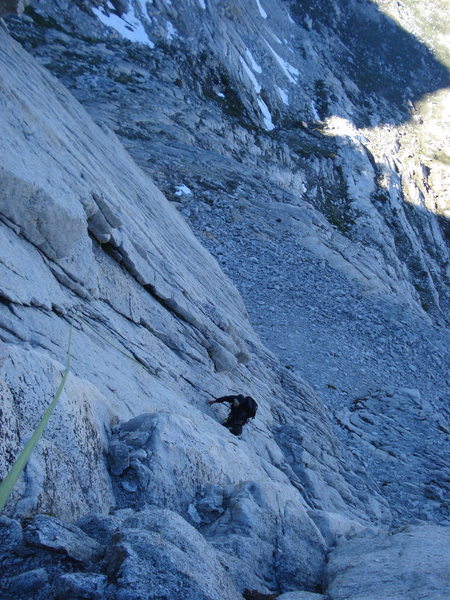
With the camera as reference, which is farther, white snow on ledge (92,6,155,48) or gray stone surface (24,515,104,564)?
white snow on ledge (92,6,155,48)

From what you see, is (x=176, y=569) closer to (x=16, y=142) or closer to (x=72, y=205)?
(x=72, y=205)

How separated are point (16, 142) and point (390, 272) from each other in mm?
33792

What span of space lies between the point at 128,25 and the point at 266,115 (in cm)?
1458

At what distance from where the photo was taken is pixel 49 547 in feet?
13.4

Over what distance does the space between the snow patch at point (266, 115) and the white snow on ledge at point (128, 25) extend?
468 inches

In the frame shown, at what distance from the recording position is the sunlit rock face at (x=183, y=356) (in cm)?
492

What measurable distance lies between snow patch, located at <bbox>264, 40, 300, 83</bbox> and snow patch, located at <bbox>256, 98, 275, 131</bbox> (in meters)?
10.9

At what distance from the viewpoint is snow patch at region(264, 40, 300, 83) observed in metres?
59.5

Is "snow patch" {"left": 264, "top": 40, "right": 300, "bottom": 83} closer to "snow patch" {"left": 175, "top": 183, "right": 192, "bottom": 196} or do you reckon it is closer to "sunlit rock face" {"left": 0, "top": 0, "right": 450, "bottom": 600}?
"sunlit rock face" {"left": 0, "top": 0, "right": 450, "bottom": 600}

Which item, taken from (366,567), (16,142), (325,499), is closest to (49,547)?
(366,567)

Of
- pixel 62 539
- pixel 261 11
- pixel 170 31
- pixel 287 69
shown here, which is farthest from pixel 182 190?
pixel 261 11

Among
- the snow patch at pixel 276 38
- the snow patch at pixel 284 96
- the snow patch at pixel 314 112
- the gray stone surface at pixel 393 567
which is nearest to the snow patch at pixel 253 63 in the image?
the snow patch at pixel 284 96

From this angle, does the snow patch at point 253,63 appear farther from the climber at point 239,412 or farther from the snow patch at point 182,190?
the climber at point 239,412

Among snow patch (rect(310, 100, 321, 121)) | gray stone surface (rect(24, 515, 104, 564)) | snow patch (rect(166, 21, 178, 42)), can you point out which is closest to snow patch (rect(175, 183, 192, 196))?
gray stone surface (rect(24, 515, 104, 564))
